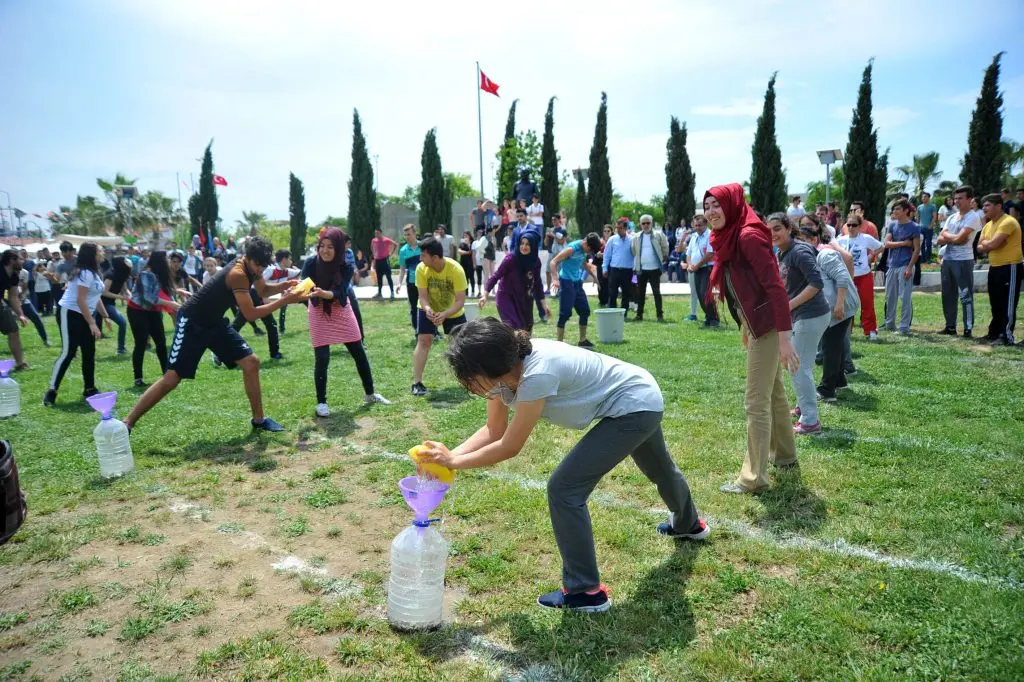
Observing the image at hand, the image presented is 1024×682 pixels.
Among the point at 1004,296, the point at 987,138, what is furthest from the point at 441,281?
the point at 987,138

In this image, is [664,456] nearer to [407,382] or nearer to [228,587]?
[228,587]

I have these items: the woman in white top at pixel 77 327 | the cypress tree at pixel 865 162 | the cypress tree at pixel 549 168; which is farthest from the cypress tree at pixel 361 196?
the woman in white top at pixel 77 327

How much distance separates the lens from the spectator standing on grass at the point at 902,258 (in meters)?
10.4

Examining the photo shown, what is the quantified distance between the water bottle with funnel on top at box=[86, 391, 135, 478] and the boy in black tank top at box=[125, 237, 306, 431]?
28.6 inches

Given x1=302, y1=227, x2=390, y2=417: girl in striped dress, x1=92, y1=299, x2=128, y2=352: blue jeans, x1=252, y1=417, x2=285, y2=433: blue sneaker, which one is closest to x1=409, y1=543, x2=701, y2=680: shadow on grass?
x1=252, y1=417, x2=285, y2=433: blue sneaker

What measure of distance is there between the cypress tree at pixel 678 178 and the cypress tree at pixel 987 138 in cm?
1062

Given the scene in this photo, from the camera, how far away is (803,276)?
541 centimetres

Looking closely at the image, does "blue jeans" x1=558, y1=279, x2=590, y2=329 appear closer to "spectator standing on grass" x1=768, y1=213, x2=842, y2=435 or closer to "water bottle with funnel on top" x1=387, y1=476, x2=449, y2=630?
"spectator standing on grass" x1=768, y1=213, x2=842, y2=435

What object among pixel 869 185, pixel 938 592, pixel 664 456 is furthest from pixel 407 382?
pixel 869 185

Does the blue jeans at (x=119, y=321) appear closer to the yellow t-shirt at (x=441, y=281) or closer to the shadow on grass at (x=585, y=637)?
the yellow t-shirt at (x=441, y=281)

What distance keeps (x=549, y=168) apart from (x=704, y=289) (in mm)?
22157

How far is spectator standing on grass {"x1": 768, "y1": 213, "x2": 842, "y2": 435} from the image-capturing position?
17.5 feet

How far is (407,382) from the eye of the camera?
340 inches

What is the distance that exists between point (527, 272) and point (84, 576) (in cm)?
542
